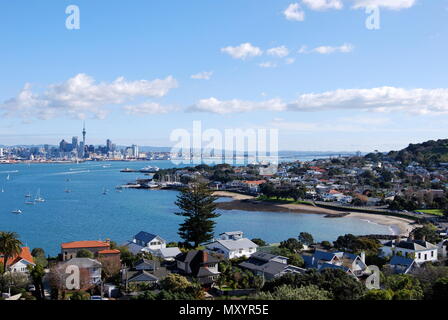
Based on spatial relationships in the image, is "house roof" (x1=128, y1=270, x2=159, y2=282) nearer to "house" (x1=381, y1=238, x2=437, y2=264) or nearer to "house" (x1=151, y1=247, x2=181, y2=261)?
"house" (x1=151, y1=247, x2=181, y2=261)

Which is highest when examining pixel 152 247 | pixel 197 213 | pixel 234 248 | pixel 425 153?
pixel 425 153

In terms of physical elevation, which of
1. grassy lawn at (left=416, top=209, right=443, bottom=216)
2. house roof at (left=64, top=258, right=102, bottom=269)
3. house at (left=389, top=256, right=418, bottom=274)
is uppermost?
house roof at (left=64, top=258, right=102, bottom=269)

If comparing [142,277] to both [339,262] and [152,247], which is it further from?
[339,262]

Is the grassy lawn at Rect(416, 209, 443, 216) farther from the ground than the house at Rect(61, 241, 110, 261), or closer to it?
closer to it

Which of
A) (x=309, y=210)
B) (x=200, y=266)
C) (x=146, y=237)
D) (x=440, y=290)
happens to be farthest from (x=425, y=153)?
(x=440, y=290)

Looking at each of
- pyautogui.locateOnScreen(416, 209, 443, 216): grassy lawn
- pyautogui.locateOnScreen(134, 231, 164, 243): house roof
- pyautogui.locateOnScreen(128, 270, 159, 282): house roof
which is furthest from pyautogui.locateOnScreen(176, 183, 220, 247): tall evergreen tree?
pyautogui.locateOnScreen(416, 209, 443, 216): grassy lawn

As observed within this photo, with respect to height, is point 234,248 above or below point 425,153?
below
